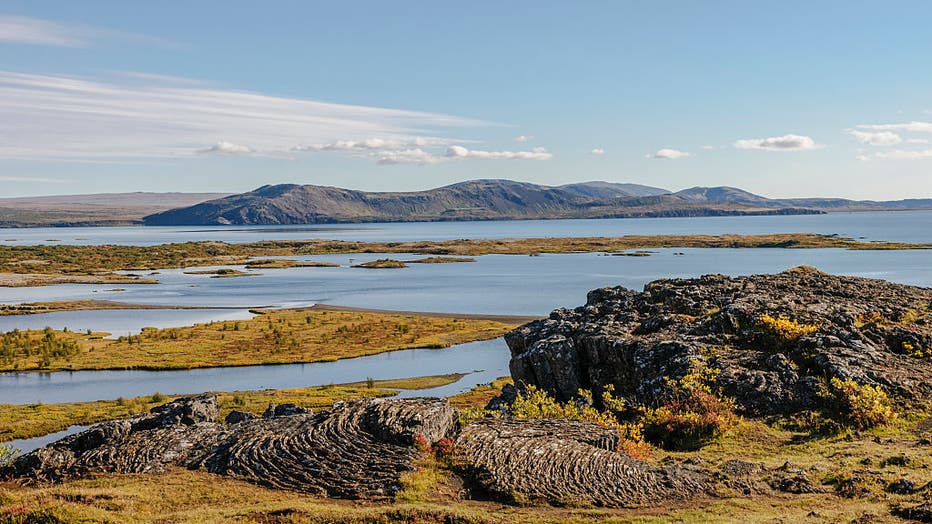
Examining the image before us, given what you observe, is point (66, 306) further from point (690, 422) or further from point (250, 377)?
point (690, 422)

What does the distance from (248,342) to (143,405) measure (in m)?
29.9

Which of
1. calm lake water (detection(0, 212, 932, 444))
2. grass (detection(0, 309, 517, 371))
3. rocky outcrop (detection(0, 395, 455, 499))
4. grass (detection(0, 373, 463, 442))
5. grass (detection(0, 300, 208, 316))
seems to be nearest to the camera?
rocky outcrop (detection(0, 395, 455, 499))

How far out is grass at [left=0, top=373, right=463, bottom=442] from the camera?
162 ft

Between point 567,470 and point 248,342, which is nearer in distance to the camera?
point 567,470

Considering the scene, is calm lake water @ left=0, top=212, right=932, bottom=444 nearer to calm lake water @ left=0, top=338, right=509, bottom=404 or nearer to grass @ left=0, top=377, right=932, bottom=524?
calm lake water @ left=0, top=338, right=509, bottom=404

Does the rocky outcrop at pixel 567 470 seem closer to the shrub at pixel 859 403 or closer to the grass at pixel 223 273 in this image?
the shrub at pixel 859 403

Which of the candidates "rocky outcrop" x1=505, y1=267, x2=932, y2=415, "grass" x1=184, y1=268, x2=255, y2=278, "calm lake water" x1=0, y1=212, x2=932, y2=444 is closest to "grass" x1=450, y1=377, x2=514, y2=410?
"calm lake water" x1=0, y1=212, x2=932, y2=444

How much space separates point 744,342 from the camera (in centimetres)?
3806

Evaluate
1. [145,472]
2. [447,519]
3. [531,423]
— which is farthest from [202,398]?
[447,519]

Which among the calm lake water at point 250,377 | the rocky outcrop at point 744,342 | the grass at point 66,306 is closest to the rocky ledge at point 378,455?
the rocky outcrop at point 744,342

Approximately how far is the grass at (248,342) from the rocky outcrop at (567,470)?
52.6 m

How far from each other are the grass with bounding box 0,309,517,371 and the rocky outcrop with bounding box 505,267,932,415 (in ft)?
131

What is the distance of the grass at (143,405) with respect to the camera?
4934cm

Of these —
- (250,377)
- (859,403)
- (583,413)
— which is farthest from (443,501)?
(250,377)
